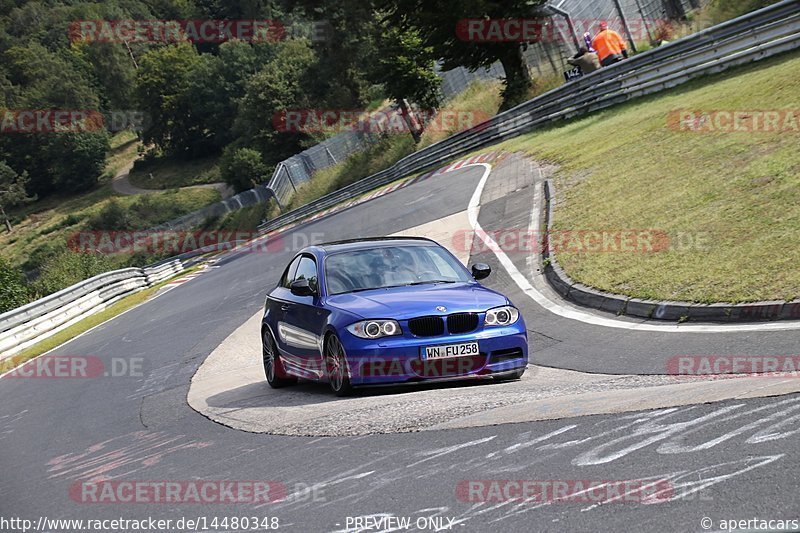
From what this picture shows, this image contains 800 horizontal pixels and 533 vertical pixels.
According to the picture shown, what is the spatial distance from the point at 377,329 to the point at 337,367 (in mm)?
598

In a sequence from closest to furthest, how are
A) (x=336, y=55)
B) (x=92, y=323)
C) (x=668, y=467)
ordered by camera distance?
(x=668, y=467) → (x=92, y=323) → (x=336, y=55)

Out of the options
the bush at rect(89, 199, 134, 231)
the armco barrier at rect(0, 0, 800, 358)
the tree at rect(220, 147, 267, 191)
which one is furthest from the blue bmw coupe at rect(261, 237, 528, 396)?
the bush at rect(89, 199, 134, 231)

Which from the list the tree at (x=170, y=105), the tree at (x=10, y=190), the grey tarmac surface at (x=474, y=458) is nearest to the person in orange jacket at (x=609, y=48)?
the grey tarmac surface at (x=474, y=458)

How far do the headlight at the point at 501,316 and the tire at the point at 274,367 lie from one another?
8.81 feet

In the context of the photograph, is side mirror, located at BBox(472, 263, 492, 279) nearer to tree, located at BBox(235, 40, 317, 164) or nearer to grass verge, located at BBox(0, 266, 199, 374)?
grass verge, located at BBox(0, 266, 199, 374)

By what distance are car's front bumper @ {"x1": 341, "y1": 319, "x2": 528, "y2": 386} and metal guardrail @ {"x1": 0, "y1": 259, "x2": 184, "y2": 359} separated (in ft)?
61.1

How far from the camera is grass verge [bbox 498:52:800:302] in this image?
1107 centimetres

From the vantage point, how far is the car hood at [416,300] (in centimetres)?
902

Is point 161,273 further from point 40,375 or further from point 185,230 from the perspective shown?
point 185,230

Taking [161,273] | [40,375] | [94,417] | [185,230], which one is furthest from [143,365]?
[185,230]

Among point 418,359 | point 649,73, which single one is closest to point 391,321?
point 418,359

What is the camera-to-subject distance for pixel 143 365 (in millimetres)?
16344

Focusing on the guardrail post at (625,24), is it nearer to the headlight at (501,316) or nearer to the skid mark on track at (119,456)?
the headlight at (501,316)

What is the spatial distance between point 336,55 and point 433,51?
41779mm
